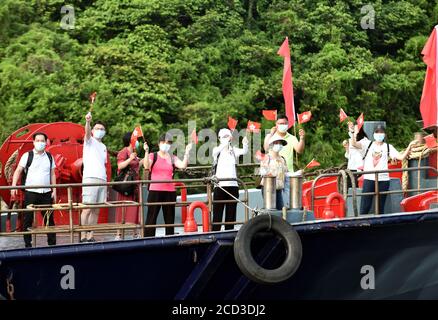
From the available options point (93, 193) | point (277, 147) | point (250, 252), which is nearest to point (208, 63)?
point (93, 193)

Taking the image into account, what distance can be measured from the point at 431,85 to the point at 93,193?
3644mm

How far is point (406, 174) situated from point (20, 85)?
1028 centimetres

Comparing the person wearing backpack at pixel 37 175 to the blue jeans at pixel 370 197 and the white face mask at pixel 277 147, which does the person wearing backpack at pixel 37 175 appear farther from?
the blue jeans at pixel 370 197

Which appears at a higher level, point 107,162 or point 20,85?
point 20,85

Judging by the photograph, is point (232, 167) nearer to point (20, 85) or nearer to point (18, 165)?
point (18, 165)

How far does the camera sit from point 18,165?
11.7 metres

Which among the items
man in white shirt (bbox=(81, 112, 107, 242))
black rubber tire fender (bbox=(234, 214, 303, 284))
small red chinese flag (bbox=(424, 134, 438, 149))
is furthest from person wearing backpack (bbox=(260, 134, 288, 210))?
small red chinese flag (bbox=(424, 134, 438, 149))

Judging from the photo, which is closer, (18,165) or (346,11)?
(18,165)

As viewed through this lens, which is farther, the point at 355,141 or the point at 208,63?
the point at 208,63

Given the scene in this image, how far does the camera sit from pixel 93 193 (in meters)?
11.9

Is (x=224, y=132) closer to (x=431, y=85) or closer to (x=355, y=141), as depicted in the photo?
(x=355, y=141)

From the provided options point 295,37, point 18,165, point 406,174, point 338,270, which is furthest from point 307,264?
point 295,37
